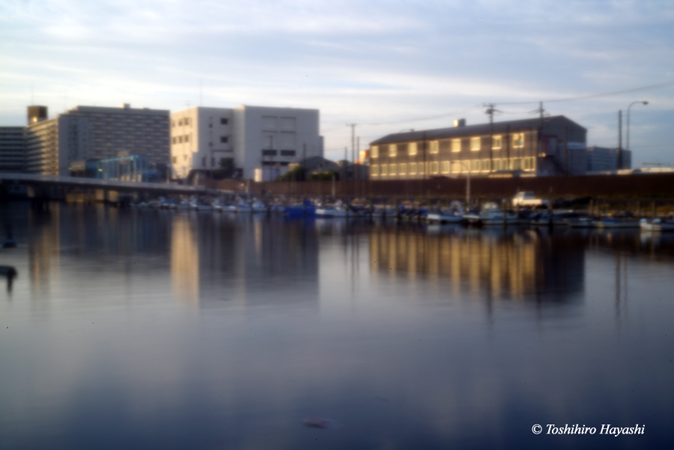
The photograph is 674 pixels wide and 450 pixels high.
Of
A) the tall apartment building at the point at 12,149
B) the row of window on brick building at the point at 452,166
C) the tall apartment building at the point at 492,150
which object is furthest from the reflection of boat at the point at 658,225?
the tall apartment building at the point at 12,149

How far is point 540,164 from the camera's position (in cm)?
6084

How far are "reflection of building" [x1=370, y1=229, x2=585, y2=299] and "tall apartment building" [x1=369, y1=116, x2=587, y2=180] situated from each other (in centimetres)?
2926

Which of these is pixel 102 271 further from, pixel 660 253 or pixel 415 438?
pixel 660 253

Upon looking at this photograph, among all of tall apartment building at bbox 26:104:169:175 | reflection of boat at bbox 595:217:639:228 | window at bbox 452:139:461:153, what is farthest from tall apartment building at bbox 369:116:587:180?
tall apartment building at bbox 26:104:169:175

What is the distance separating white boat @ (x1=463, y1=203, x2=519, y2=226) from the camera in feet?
132

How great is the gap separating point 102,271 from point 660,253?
753 inches

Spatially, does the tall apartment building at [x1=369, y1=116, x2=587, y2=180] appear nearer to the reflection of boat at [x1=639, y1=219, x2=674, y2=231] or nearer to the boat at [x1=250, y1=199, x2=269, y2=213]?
the boat at [x1=250, y1=199, x2=269, y2=213]

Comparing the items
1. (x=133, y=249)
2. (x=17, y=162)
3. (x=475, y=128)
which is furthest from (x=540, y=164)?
(x=17, y=162)

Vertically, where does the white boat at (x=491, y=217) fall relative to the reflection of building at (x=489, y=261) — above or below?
above

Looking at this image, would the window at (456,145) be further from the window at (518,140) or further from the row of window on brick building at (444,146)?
the window at (518,140)

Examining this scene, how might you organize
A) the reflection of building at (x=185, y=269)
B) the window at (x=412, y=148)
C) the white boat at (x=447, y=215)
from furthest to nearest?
the window at (x=412, y=148), the white boat at (x=447, y=215), the reflection of building at (x=185, y=269)

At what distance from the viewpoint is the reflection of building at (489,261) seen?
15359 millimetres

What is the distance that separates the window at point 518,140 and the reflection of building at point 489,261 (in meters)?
32.4

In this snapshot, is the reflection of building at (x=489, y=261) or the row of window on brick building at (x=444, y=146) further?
the row of window on brick building at (x=444, y=146)
